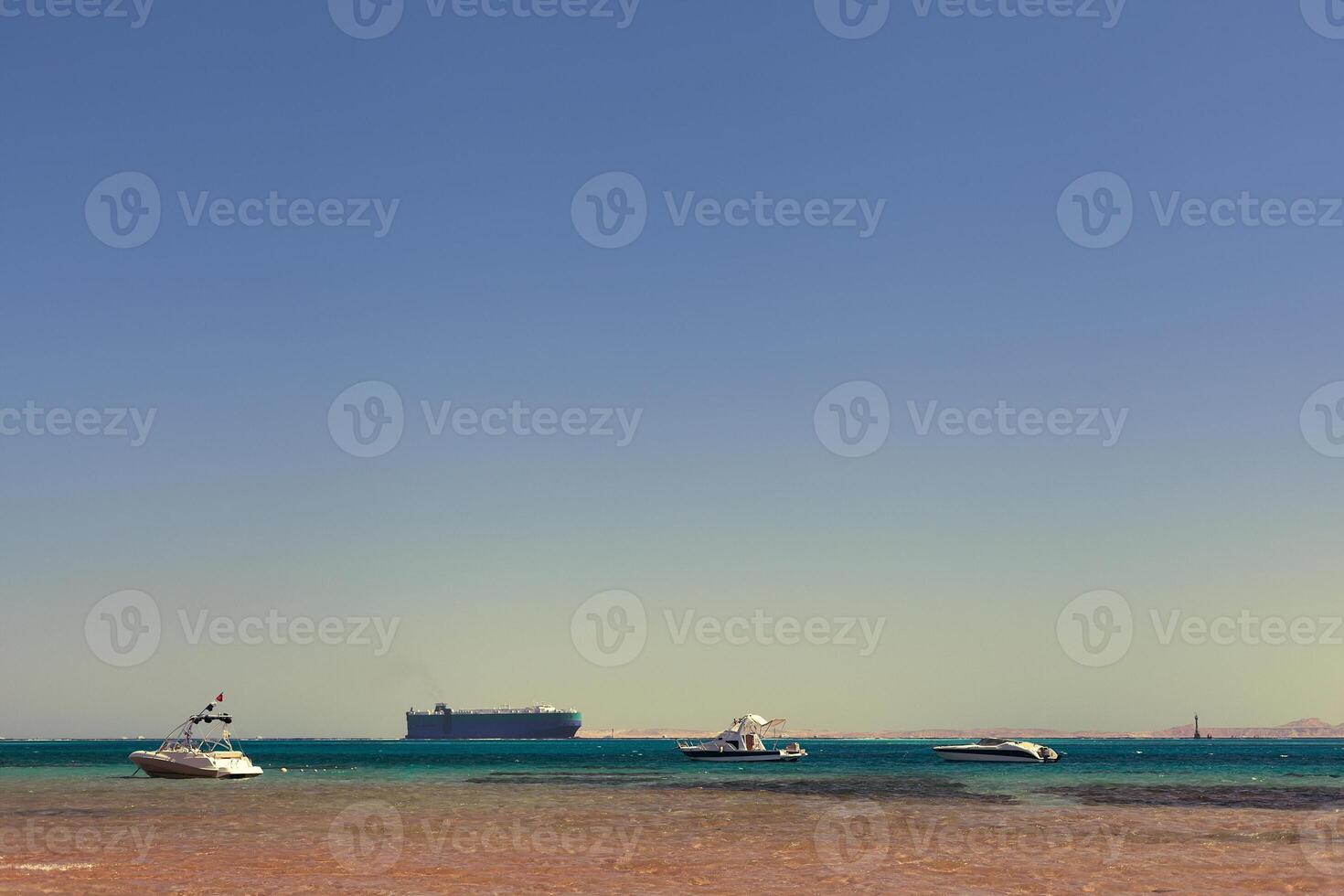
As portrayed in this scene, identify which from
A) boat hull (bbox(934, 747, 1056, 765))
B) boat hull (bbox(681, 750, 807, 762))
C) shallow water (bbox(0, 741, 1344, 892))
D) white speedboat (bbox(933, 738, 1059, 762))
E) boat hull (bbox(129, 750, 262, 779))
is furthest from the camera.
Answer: boat hull (bbox(681, 750, 807, 762))

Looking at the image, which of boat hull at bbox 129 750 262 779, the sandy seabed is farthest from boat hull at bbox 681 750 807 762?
the sandy seabed

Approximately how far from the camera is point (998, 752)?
109500 millimetres

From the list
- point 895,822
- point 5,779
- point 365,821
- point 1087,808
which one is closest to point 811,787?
point 1087,808

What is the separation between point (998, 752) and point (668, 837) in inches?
3156

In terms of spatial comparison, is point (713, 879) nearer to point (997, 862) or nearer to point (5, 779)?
point (997, 862)

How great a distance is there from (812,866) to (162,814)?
3166 centimetres

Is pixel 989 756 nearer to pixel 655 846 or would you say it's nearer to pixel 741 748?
pixel 741 748

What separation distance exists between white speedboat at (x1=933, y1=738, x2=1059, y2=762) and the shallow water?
37820 mm

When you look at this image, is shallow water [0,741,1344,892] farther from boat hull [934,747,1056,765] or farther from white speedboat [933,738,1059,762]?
boat hull [934,747,1056,765]

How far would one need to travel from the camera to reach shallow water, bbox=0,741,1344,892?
27234 mm

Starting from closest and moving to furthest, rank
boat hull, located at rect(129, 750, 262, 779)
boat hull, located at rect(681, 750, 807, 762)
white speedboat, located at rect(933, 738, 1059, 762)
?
boat hull, located at rect(129, 750, 262, 779)
white speedboat, located at rect(933, 738, 1059, 762)
boat hull, located at rect(681, 750, 807, 762)

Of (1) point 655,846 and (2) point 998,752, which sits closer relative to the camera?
(1) point 655,846

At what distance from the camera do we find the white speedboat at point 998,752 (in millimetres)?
108438

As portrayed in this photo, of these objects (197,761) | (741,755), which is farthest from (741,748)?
(197,761)
